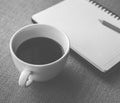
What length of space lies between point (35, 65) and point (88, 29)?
17 centimetres

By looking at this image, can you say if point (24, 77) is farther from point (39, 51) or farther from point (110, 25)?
point (110, 25)

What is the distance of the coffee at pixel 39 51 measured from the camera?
328 millimetres

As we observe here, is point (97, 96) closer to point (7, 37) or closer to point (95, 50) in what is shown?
point (95, 50)

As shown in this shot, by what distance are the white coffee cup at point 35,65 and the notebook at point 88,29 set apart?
0.05m

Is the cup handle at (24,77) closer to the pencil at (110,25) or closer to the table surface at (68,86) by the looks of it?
the table surface at (68,86)

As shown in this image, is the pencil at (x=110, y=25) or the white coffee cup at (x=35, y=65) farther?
the pencil at (x=110, y=25)

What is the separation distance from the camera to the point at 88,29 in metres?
0.42

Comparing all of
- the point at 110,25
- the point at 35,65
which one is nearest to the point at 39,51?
the point at 35,65

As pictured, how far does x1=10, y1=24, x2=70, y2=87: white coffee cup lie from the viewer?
0.97 ft

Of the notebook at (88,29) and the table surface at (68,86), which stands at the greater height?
the notebook at (88,29)

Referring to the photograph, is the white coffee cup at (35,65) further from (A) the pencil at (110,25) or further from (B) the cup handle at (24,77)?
(A) the pencil at (110,25)

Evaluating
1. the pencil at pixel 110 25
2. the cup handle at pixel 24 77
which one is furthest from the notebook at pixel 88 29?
the cup handle at pixel 24 77

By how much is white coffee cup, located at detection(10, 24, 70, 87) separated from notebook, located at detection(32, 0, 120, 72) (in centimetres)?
5

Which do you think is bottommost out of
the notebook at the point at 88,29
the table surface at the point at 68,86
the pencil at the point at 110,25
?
the table surface at the point at 68,86
